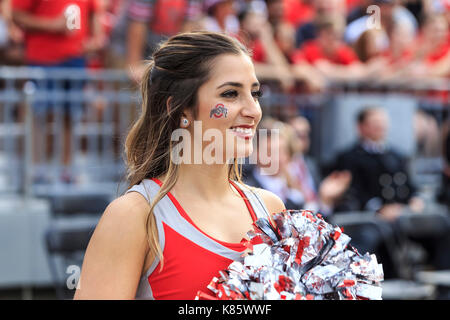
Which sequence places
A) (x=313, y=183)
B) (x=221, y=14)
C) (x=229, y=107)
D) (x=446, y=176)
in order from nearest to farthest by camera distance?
1. (x=229, y=107)
2. (x=313, y=183)
3. (x=221, y=14)
4. (x=446, y=176)

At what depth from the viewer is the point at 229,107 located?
6.23ft

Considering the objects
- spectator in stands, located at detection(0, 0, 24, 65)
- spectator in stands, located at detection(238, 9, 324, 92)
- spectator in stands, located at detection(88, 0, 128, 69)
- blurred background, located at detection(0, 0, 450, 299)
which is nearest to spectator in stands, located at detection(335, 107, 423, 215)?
blurred background, located at detection(0, 0, 450, 299)

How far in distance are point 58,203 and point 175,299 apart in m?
4.05

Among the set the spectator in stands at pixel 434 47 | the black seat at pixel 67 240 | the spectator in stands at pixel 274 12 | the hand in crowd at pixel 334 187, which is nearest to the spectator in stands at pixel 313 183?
the hand in crowd at pixel 334 187

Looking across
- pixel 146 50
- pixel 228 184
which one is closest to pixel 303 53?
pixel 146 50

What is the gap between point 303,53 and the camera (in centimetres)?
702

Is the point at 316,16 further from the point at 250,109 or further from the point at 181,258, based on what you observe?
the point at 181,258

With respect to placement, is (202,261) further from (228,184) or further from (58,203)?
(58,203)

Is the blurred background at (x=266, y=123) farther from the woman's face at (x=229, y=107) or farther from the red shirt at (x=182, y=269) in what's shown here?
the red shirt at (x=182, y=269)

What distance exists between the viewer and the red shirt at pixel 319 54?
6996 mm

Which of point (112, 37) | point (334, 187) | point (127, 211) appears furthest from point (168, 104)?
point (112, 37)

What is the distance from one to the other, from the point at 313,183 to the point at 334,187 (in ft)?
1.06

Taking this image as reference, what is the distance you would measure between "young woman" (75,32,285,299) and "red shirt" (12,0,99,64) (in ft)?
13.2

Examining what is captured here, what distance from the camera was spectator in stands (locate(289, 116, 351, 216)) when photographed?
5.77 meters
